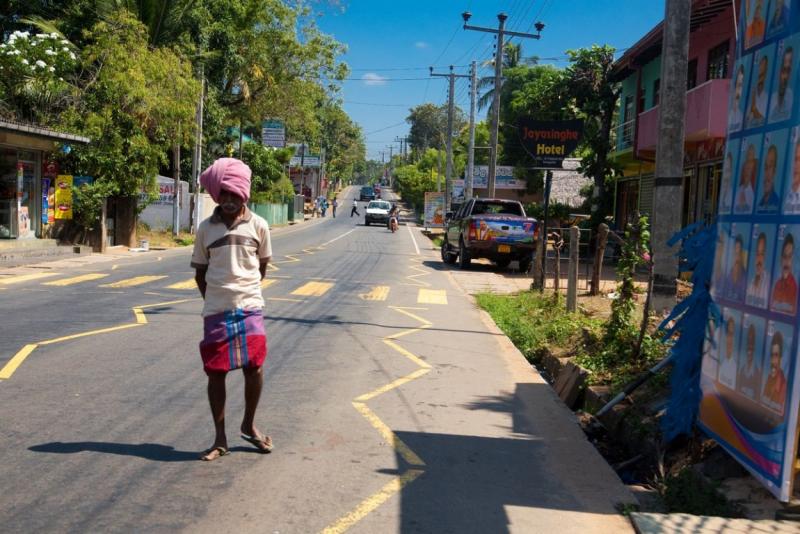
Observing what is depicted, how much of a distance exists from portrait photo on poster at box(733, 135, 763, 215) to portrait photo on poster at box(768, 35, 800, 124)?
23 centimetres

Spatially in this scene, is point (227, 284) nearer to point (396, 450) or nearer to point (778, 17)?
point (396, 450)

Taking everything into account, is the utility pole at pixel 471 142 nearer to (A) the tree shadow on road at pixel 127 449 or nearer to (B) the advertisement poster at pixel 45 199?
(B) the advertisement poster at pixel 45 199

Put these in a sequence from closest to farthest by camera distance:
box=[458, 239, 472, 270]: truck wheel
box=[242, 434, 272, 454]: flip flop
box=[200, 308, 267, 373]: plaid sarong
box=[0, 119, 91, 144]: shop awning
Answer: box=[200, 308, 267, 373]: plaid sarong → box=[242, 434, 272, 454]: flip flop → box=[0, 119, 91, 144]: shop awning → box=[458, 239, 472, 270]: truck wheel

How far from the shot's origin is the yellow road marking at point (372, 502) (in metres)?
4.08

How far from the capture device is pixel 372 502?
14.6 feet

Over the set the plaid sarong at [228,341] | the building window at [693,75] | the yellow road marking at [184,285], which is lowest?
the yellow road marking at [184,285]

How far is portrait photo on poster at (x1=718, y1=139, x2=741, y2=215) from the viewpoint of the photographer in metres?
4.89

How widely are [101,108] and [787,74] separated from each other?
2240cm

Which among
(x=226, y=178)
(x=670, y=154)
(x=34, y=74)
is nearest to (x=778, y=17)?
(x=226, y=178)

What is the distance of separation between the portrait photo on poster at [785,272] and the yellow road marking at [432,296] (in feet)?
34.9

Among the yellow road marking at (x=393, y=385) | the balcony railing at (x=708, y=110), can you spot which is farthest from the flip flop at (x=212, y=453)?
the balcony railing at (x=708, y=110)

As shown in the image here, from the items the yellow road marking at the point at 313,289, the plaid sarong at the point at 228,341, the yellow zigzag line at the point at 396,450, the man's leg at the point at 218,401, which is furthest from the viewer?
the yellow road marking at the point at 313,289

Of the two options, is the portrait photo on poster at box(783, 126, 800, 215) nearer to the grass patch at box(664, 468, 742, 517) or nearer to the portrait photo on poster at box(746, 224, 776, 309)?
the portrait photo on poster at box(746, 224, 776, 309)

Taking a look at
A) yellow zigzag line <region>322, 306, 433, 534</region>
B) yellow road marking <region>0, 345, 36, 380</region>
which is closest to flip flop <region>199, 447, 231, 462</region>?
yellow zigzag line <region>322, 306, 433, 534</region>
